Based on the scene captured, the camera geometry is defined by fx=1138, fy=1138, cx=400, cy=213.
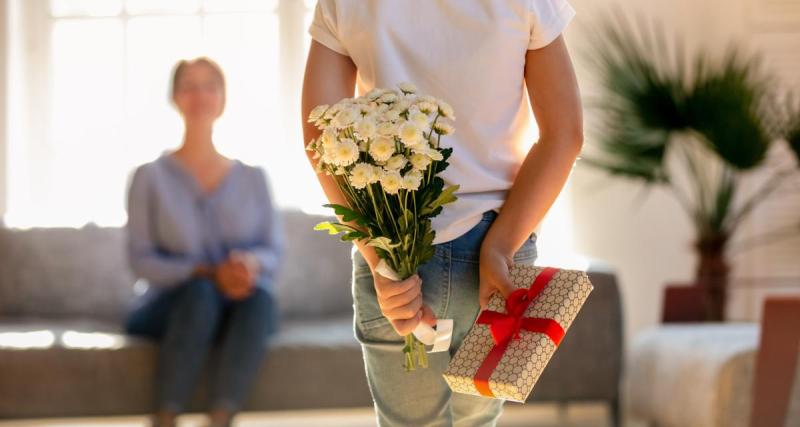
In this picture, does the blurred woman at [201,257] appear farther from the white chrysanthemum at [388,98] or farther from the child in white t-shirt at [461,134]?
the white chrysanthemum at [388,98]

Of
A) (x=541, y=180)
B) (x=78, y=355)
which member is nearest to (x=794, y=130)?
(x=78, y=355)

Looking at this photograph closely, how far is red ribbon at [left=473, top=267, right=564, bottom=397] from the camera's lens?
1.40m

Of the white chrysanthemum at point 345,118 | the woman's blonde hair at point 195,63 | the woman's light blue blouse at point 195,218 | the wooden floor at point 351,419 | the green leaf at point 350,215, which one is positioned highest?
the woman's blonde hair at point 195,63

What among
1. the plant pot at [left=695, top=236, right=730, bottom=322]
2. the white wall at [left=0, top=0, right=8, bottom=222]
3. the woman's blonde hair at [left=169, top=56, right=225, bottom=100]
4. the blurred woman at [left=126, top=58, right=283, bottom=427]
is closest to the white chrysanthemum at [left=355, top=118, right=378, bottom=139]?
the blurred woman at [left=126, top=58, right=283, bottom=427]

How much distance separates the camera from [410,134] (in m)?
1.39

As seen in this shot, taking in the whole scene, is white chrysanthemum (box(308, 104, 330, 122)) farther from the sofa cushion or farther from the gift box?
the sofa cushion

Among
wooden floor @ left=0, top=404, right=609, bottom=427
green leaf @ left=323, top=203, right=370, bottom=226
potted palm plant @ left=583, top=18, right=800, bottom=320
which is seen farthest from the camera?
wooden floor @ left=0, top=404, right=609, bottom=427

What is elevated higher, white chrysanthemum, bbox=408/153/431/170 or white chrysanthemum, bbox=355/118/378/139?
white chrysanthemum, bbox=355/118/378/139

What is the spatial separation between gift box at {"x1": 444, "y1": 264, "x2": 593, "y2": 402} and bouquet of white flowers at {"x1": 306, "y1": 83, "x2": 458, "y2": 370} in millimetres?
99

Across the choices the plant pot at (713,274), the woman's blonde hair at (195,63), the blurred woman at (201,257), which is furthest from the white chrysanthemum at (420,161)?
the plant pot at (713,274)

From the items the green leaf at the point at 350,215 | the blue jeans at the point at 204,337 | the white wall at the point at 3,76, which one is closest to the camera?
the green leaf at the point at 350,215

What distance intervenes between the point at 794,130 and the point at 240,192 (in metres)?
2.00

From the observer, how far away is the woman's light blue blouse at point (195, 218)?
3.79 m

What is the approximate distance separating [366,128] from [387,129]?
26mm
